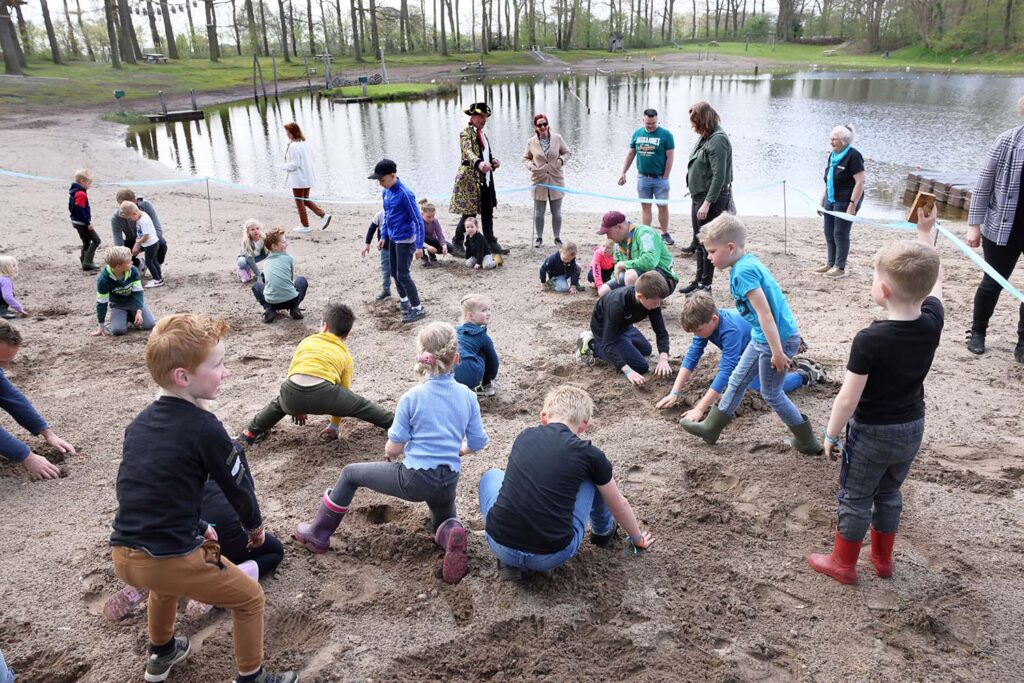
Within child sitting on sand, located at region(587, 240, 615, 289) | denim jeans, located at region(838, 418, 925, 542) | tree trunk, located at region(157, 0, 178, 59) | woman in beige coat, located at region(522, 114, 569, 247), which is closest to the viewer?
denim jeans, located at region(838, 418, 925, 542)

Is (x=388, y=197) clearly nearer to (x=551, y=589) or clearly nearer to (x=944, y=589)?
(x=551, y=589)

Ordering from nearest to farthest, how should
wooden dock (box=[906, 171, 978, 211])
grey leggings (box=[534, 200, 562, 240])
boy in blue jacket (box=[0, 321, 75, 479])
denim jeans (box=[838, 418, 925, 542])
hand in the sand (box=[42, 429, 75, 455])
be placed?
1. denim jeans (box=[838, 418, 925, 542])
2. boy in blue jacket (box=[0, 321, 75, 479])
3. hand in the sand (box=[42, 429, 75, 455])
4. grey leggings (box=[534, 200, 562, 240])
5. wooden dock (box=[906, 171, 978, 211])

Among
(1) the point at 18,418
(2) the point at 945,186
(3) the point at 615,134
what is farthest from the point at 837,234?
(3) the point at 615,134

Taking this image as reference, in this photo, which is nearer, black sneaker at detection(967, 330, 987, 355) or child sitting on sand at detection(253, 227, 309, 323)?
black sneaker at detection(967, 330, 987, 355)

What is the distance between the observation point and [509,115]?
35.1m

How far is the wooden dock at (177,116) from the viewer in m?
32.6

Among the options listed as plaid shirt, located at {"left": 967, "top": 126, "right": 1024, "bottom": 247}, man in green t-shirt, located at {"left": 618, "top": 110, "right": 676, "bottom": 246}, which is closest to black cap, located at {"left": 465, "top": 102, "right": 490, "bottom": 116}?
man in green t-shirt, located at {"left": 618, "top": 110, "right": 676, "bottom": 246}

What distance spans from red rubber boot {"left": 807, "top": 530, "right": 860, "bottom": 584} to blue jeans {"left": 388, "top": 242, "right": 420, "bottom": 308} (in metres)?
5.17

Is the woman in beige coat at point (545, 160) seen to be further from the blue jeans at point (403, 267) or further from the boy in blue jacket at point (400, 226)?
the blue jeans at point (403, 267)

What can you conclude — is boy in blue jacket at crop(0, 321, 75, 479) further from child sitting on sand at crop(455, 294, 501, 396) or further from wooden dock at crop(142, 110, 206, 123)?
wooden dock at crop(142, 110, 206, 123)

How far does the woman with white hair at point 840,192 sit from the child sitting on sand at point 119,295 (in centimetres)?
788

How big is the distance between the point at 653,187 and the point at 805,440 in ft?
19.1

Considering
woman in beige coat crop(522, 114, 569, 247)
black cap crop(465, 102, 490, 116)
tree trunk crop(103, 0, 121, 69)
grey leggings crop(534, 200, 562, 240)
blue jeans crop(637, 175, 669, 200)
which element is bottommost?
grey leggings crop(534, 200, 562, 240)

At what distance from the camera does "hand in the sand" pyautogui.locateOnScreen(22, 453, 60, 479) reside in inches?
181
